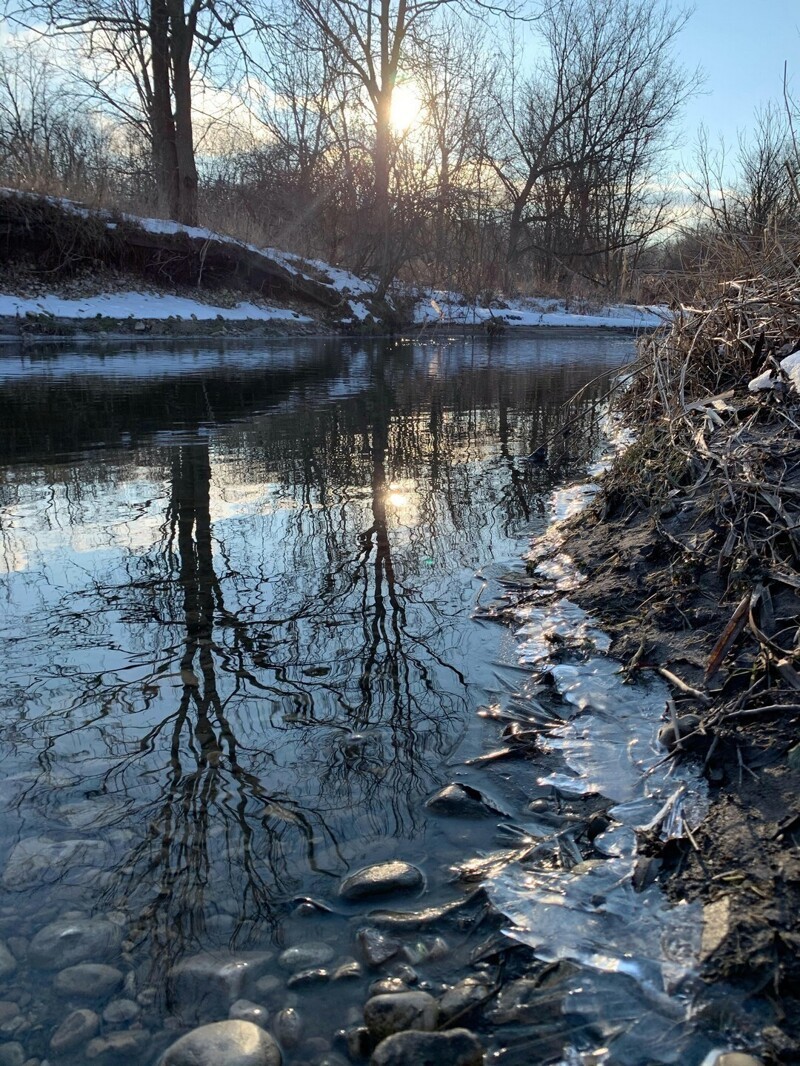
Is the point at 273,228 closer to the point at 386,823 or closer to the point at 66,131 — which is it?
the point at 66,131

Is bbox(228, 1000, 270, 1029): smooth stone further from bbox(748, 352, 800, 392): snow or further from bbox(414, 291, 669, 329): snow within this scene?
bbox(414, 291, 669, 329): snow

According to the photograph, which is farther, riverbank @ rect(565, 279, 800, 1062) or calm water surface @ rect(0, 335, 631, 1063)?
calm water surface @ rect(0, 335, 631, 1063)

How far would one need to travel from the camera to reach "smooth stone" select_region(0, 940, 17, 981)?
50.4 inches

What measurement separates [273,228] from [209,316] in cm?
915

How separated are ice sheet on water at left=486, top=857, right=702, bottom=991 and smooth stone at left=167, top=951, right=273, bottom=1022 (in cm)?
48

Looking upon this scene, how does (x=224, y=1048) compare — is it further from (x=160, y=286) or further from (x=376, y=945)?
(x=160, y=286)

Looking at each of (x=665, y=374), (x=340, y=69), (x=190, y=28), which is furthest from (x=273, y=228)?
(x=665, y=374)

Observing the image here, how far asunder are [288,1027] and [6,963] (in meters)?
0.52

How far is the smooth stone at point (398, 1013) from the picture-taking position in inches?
46.8

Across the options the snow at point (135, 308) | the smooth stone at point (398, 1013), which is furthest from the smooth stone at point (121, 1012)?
the snow at point (135, 308)

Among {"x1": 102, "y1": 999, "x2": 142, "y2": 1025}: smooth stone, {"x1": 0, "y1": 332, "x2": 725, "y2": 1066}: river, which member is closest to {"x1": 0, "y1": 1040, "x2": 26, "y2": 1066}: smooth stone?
{"x1": 0, "y1": 332, "x2": 725, "y2": 1066}: river

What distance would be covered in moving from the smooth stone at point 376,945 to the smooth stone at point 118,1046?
381 mm

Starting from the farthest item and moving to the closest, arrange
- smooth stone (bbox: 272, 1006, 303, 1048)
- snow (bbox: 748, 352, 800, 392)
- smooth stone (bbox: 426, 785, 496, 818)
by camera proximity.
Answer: snow (bbox: 748, 352, 800, 392)
smooth stone (bbox: 426, 785, 496, 818)
smooth stone (bbox: 272, 1006, 303, 1048)

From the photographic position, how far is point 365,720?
212cm
